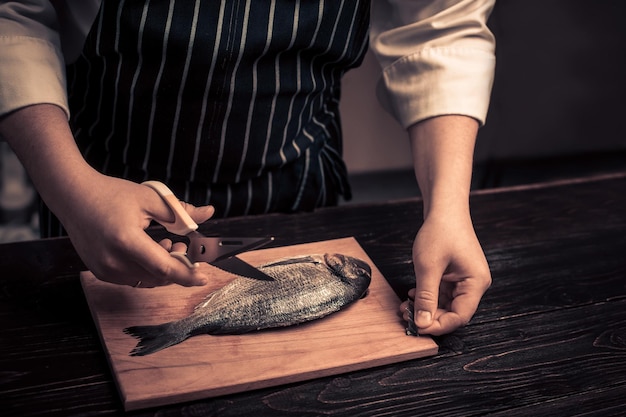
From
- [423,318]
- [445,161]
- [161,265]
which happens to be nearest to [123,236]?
[161,265]

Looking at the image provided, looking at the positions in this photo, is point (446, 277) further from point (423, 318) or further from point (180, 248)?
point (180, 248)

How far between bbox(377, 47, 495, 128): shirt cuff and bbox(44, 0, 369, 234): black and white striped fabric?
0.12 meters

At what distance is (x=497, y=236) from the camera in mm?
1340

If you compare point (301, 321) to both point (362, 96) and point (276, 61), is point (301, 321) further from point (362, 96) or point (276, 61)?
point (362, 96)

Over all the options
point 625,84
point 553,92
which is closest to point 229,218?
point 553,92

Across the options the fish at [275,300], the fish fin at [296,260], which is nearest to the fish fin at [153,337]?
the fish at [275,300]

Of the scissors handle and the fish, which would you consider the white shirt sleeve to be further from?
the fish

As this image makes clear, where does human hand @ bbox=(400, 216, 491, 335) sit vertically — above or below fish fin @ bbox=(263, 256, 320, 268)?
above

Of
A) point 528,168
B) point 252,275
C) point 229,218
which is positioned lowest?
point 528,168

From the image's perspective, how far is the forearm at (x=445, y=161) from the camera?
1.14 m

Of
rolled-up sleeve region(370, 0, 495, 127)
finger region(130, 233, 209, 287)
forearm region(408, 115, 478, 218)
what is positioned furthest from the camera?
rolled-up sleeve region(370, 0, 495, 127)

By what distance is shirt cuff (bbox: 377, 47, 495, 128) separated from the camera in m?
1.23

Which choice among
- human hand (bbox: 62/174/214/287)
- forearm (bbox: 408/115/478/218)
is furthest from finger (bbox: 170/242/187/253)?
forearm (bbox: 408/115/478/218)

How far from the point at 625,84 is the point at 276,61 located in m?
2.41
